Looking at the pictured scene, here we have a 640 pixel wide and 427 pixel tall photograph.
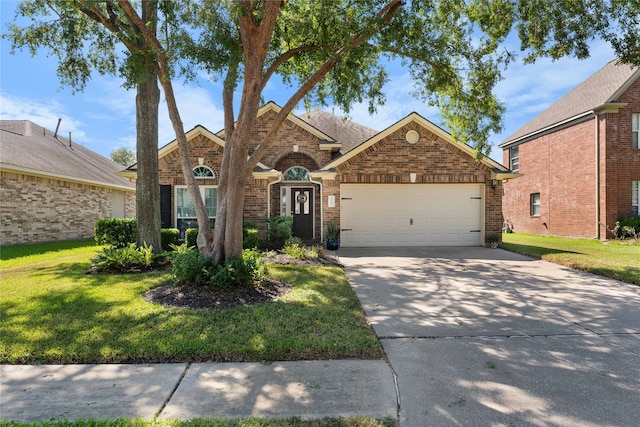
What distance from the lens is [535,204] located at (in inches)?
781

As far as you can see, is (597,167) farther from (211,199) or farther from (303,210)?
(211,199)

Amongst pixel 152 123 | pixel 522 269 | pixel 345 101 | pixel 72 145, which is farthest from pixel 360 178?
pixel 72 145

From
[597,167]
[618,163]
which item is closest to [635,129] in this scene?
[618,163]

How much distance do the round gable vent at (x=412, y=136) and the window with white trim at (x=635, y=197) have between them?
10.7 m

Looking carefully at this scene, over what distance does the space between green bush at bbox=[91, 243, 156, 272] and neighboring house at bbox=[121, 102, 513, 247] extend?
193 inches

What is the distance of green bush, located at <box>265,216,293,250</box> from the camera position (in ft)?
39.3

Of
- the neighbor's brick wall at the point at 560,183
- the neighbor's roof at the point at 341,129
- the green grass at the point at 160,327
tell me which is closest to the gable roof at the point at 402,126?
the neighbor's roof at the point at 341,129

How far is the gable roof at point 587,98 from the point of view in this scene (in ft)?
48.6

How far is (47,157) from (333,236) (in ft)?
46.3

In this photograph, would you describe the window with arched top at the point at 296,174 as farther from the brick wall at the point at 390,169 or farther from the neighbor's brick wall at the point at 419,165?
the neighbor's brick wall at the point at 419,165

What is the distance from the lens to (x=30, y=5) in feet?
29.8

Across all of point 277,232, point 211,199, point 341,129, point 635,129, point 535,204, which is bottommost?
point 277,232

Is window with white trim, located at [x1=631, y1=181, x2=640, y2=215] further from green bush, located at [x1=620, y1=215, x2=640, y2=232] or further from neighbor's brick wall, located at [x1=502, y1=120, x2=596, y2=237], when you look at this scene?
neighbor's brick wall, located at [x1=502, y1=120, x2=596, y2=237]

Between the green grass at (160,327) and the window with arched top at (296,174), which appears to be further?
the window with arched top at (296,174)
